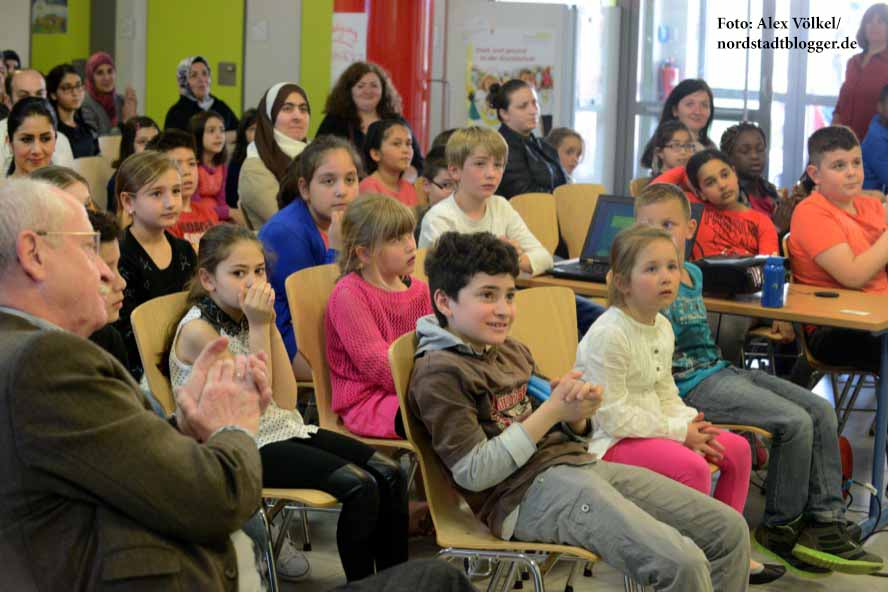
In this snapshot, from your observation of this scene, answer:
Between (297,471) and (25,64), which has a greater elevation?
(25,64)

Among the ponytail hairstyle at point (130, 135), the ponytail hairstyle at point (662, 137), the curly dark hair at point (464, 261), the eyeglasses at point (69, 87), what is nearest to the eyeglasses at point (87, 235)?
the curly dark hair at point (464, 261)

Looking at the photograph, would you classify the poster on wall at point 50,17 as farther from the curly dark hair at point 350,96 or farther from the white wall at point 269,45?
the curly dark hair at point 350,96

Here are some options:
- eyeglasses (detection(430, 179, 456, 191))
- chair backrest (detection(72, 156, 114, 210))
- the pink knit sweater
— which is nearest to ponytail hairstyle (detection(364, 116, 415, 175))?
eyeglasses (detection(430, 179, 456, 191))

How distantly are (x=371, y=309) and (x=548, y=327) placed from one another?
50 centimetres

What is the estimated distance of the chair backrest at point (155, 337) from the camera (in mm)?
2809

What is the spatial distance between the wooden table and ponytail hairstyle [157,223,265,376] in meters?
1.38

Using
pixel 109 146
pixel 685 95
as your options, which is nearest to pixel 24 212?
pixel 109 146

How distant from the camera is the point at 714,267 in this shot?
3869 mm

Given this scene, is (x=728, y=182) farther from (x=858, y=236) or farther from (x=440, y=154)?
(x=440, y=154)

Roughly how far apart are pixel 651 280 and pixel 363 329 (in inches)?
30.9

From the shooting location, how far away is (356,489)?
2.72 m

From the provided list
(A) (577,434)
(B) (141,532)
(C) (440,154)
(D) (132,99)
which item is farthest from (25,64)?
(B) (141,532)

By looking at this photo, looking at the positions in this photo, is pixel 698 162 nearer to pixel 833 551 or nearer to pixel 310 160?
pixel 310 160

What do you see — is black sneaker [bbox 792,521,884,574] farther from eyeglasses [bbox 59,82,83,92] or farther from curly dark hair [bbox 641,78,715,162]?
eyeglasses [bbox 59,82,83,92]
